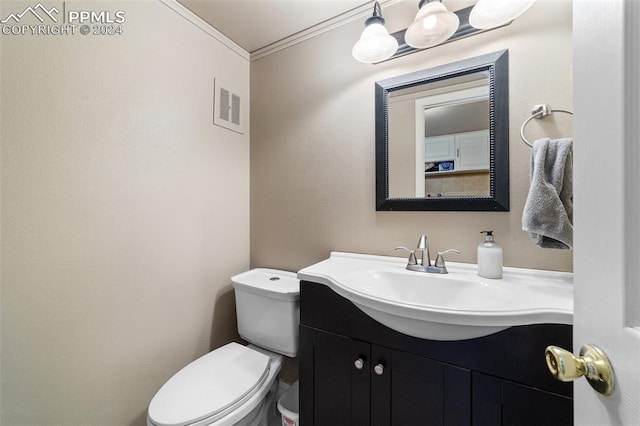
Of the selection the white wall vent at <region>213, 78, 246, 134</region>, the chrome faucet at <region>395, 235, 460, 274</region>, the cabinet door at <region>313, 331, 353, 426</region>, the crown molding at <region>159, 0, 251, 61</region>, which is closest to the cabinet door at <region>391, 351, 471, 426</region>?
the cabinet door at <region>313, 331, 353, 426</region>

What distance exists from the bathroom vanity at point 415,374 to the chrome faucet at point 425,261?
0.35 metres

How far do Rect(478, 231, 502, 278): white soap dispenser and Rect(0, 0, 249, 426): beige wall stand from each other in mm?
1344

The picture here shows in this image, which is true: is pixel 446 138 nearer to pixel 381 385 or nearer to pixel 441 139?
pixel 441 139

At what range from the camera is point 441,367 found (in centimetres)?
73

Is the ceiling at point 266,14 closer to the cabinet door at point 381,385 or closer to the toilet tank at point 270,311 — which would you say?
the toilet tank at point 270,311

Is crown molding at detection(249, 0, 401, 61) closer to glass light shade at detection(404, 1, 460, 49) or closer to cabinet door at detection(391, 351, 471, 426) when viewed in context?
glass light shade at detection(404, 1, 460, 49)

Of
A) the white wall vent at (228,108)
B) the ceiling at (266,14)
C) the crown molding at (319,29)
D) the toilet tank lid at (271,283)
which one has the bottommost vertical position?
the toilet tank lid at (271,283)

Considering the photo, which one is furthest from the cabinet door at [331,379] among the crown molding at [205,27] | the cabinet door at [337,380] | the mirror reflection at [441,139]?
the crown molding at [205,27]

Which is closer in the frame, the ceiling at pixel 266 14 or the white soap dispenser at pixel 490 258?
the white soap dispenser at pixel 490 258

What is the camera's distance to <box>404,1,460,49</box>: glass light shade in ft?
3.22

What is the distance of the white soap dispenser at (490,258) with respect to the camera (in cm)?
93

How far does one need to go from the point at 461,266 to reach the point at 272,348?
38.4 inches

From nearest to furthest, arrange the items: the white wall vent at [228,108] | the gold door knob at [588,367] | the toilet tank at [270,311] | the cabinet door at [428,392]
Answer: the gold door knob at [588,367] → the cabinet door at [428,392] → the toilet tank at [270,311] → the white wall vent at [228,108]

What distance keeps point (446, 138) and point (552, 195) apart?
0.45 meters
